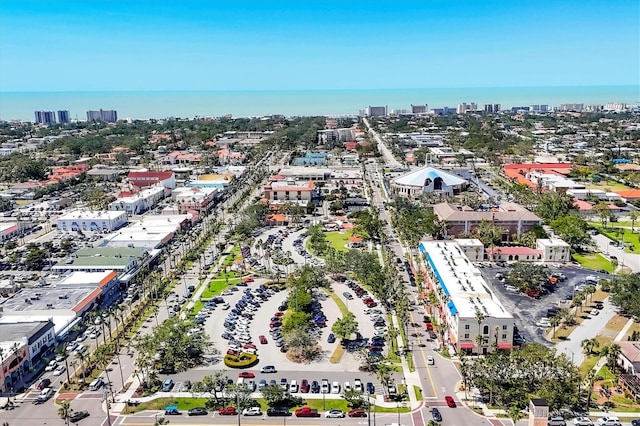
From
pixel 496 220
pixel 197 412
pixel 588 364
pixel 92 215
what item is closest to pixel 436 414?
pixel 588 364

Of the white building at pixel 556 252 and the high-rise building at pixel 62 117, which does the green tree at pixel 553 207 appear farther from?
the high-rise building at pixel 62 117

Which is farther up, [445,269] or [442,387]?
[445,269]

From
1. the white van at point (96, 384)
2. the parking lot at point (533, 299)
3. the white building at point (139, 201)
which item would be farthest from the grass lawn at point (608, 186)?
the white van at point (96, 384)

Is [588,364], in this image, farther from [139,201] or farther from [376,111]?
[376,111]

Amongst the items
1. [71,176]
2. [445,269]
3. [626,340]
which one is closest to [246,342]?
[445,269]

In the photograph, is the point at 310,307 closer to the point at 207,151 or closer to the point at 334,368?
the point at 334,368
